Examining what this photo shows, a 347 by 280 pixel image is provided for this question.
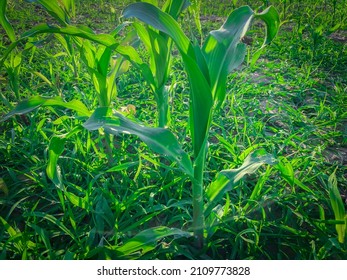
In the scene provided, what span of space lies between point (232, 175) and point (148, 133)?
27 cm

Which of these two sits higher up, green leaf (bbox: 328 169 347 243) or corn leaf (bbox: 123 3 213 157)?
corn leaf (bbox: 123 3 213 157)

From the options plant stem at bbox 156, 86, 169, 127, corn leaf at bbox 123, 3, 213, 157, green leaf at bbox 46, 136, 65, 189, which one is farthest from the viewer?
plant stem at bbox 156, 86, 169, 127

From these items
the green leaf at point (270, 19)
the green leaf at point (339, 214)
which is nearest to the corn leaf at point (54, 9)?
the green leaf at point (270, 19)

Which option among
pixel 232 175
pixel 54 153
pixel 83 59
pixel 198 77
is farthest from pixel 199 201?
pixel 83 59

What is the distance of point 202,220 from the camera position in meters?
0.89

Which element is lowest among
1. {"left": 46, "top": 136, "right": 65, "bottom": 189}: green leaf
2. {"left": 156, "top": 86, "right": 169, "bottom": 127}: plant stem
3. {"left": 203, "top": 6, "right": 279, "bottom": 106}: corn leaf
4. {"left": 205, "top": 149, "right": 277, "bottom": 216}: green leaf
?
{"left": 205, "top": 149, "right": 277, "bottom": 216}: green leaf

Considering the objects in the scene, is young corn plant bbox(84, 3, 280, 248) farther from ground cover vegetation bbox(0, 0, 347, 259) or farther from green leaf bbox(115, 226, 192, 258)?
green leaf bbox(115, 226, 192, 258)

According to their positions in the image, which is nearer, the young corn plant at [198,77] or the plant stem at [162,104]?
the young corn plant at [198,77]

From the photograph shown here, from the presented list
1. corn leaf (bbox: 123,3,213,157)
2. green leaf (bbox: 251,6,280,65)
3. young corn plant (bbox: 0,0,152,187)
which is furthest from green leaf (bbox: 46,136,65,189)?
green leaf (bbox: 251,6,280,65)

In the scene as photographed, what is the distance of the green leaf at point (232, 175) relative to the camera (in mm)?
833

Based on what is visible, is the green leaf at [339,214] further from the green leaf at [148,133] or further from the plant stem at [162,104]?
the plant stem at [162,104]

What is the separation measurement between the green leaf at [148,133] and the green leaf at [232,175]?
113mm

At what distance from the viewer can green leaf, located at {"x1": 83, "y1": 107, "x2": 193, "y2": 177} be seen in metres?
0.75

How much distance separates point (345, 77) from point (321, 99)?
391mm
